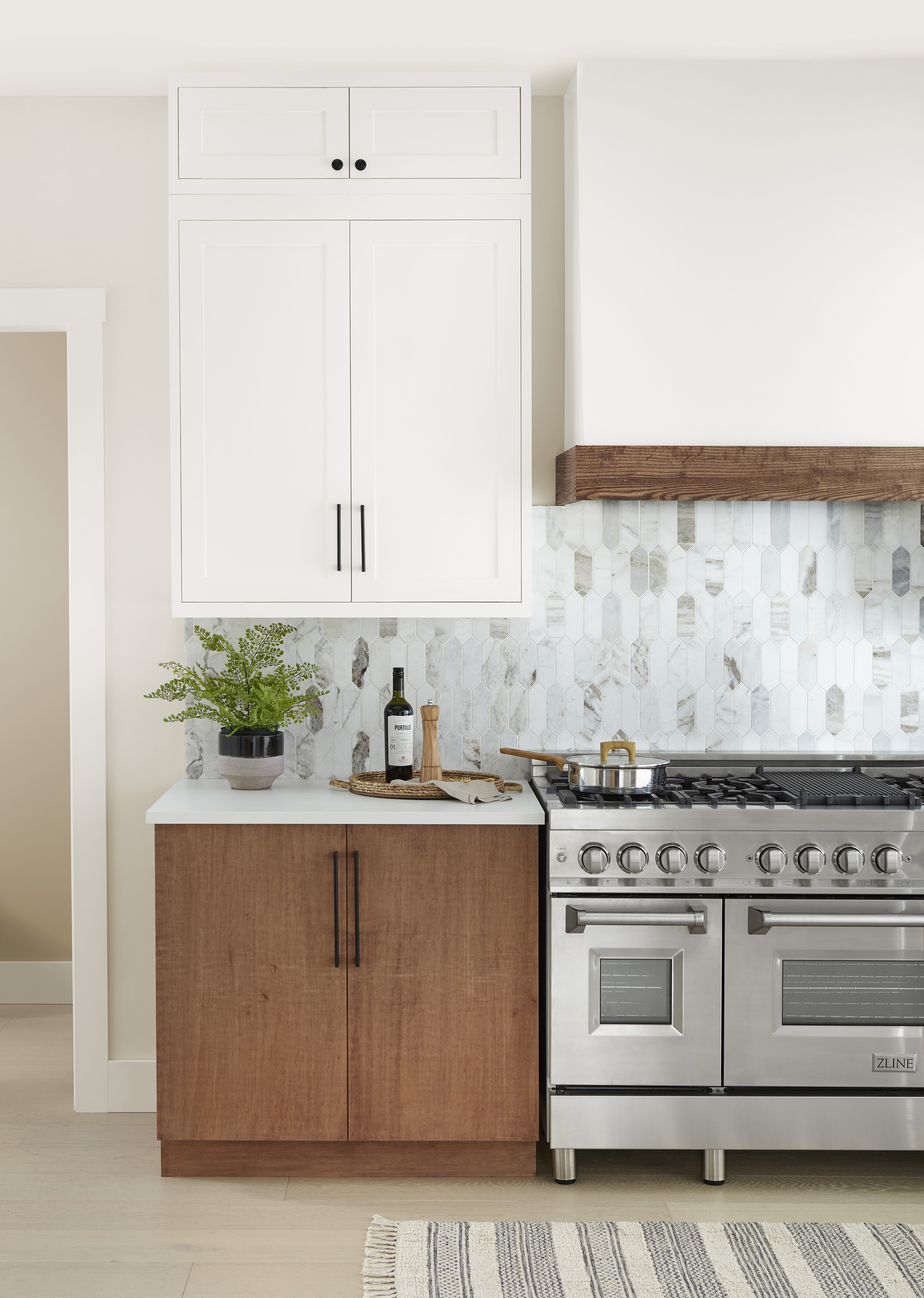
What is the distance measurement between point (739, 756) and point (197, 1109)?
1.76 meters

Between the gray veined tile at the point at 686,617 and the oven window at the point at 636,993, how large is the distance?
39.3 inches

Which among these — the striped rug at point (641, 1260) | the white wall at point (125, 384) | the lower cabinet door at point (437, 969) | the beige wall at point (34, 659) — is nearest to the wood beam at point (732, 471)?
the lower cabinet door at point (437, 969)

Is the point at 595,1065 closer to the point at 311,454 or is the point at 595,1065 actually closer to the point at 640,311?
the point at 311,454

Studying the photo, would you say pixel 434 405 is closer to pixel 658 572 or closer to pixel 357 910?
pixel 658 572

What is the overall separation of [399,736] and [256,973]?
70 centimetres

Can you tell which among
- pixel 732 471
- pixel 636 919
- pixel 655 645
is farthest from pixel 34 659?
pixel 732 471

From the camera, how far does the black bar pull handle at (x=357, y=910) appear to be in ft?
8.59

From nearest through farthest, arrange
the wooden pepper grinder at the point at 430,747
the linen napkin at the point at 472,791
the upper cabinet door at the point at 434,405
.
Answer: the linen napkin at the point at 472,791
the upper cabinet door at the point at 434,405
the wooden pepper grinder at the point at 430,747

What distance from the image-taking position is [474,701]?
315 cm

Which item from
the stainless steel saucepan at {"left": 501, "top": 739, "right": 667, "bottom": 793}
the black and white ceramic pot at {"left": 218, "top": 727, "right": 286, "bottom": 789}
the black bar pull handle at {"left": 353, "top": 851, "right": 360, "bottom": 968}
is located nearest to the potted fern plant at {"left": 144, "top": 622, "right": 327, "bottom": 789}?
the black and white ceramic pot at {"left": 218, "top": 727, "right": 286, "bottom": 789}

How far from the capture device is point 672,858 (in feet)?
8.38

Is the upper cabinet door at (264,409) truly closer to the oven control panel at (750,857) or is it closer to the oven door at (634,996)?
the oven control panel at (750,857)

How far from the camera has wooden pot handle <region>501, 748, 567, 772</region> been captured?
2.90m

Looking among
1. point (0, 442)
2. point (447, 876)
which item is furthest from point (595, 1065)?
point (0, 442)
